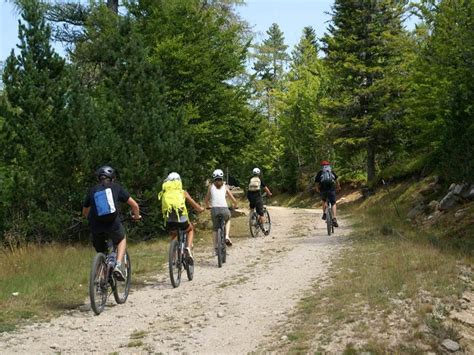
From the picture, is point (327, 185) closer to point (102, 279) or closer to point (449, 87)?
point (449, 87)

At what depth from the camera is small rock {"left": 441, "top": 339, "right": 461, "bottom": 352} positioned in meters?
5.19

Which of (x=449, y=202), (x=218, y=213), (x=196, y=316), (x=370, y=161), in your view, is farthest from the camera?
(x=370, y=161)

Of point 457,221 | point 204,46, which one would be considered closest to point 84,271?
point 457,221

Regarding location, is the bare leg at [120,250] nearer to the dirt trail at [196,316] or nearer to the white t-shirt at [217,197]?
the dirt trail at [196,316]

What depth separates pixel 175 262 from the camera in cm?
916

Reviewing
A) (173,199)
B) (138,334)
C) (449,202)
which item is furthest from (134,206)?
(449,202)

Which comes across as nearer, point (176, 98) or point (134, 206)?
point (134, 206)

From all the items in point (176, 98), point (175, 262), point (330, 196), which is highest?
point (176, 98)

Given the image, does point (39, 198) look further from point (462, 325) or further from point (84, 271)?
point (462, 325)

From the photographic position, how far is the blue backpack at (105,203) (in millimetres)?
7383

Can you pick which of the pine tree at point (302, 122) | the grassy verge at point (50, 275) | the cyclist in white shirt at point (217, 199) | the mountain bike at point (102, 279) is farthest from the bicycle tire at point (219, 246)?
the pine tree at point (302, 122)

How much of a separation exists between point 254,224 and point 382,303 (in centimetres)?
1003

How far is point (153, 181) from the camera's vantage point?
15.1 meters

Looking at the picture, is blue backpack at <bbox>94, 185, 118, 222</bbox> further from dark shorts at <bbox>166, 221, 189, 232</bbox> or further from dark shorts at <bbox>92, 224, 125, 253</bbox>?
dark shorts at <bbox>166, 221, 189, 232</bbox>
